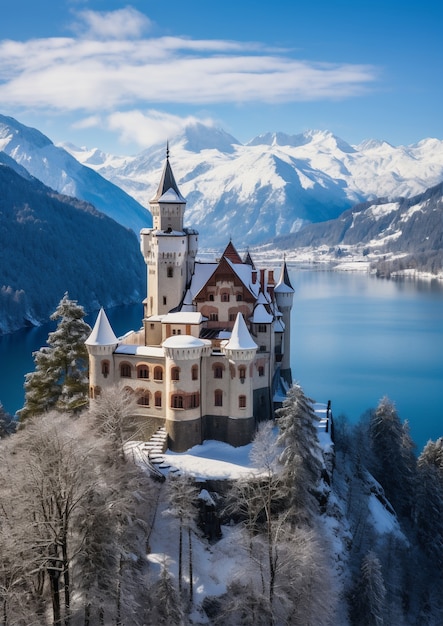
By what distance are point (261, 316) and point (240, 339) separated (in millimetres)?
5061

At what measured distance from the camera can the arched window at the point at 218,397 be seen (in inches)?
1889

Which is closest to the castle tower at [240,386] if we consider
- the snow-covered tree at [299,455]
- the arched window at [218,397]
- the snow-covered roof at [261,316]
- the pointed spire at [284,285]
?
the arched window at [218,397]

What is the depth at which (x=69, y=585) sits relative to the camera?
31172mm

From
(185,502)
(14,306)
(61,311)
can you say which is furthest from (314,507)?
(14,306)

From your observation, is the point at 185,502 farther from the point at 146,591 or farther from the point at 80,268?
the point at 80,268

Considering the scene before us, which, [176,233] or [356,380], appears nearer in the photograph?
→ [176,233]

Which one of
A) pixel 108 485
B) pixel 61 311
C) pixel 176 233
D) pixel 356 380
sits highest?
pixel 176 233

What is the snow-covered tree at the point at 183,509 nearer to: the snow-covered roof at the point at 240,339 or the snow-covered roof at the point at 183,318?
the snow-covered roof at the point at 240,339

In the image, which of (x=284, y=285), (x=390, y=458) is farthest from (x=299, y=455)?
(x=284, y=285)

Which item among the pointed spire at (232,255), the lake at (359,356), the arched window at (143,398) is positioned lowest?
the lake at (359,356)

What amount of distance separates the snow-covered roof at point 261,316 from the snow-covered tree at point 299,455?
31.0 feet

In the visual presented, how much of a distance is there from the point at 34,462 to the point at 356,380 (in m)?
66.4

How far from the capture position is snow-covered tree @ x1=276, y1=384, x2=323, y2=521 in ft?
133

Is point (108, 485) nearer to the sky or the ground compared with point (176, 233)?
nearer to the ground
